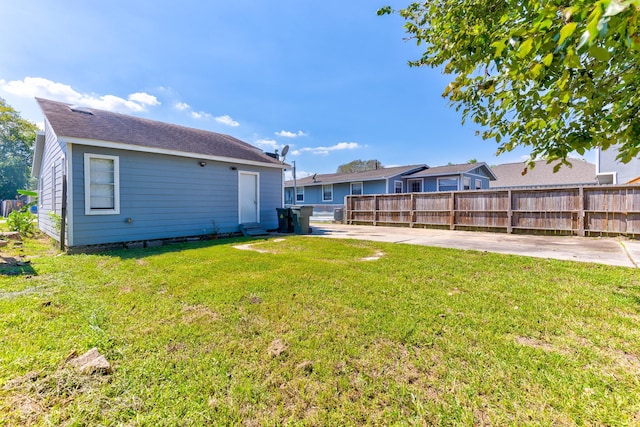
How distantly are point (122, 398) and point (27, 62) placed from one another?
635 inches

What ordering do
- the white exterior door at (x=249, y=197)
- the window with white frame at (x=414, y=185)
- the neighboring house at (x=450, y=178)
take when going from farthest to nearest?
1. the window with white frame at (x=414, y=185)
2. the neighboring house at (x=450, y=178)
3. the white exterior door at (x=249, y=197)

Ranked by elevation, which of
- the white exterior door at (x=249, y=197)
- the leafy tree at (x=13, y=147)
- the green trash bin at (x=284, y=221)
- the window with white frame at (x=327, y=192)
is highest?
the leafy tree at (x=13, y=147)

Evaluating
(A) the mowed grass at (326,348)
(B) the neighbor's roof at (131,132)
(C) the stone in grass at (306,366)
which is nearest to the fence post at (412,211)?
(B) the neighbor's roof at (131,132)

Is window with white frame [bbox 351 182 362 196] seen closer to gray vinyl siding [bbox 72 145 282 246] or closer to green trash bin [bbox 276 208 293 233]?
green trash bin [bbox 276 208 293 233]

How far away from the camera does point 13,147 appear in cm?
3594

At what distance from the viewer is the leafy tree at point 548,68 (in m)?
1.34

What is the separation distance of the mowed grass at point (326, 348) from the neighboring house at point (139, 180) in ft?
10.3

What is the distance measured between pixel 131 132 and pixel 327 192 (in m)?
15.0

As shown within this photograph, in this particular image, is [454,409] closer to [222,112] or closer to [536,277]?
[536,277]

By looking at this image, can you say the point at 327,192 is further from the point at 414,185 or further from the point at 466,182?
the point at 466,182

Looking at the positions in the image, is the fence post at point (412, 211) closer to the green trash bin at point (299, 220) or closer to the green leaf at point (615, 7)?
the green trash bin at point (299, 220)

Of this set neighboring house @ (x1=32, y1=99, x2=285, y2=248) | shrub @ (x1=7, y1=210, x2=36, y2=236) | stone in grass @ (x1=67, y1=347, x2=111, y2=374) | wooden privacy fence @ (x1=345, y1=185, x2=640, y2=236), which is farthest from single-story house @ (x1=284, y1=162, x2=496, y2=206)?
stone in grass @ (x1=67, y1=347, x2=111, y2=374)

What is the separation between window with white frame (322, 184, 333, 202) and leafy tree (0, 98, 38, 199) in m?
33.9

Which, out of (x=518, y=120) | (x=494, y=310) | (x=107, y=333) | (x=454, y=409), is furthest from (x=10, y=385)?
(x=518, y=120)
